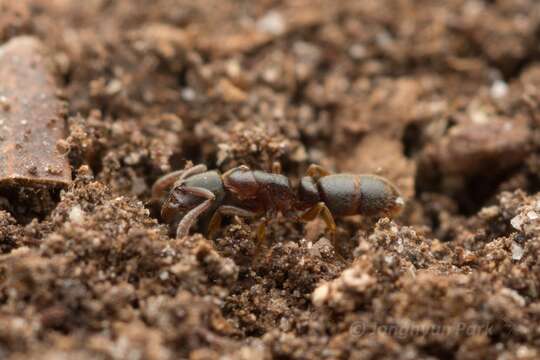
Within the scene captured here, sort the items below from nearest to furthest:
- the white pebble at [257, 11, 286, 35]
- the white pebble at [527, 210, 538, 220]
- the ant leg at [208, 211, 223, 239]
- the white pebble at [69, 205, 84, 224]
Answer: the white pebble at [69, 205, 84, 224], the white pebble at [527, 210, 538, 220], the ant leg at [208, 211, 223, 239], the white pebble at [257, 11, 286, 35]

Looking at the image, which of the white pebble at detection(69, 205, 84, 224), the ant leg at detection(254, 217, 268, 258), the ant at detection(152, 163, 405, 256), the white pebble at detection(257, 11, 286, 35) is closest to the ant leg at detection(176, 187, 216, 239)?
the ant at detection(152, 163, 405, 256)

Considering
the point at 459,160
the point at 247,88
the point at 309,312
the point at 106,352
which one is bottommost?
the point at 106,352

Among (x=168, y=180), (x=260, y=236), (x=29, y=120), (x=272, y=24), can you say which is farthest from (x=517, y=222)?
(x=29, y=120)

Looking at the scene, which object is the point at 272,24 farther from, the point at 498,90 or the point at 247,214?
the point at 247,214

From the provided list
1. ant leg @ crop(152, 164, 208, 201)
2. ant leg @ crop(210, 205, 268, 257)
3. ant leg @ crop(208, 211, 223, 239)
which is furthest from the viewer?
ant leg @ crop(152, 164, 208, 201)

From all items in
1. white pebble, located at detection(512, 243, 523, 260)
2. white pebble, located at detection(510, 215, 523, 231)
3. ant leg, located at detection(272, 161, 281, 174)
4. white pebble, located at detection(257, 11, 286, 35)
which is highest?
white pebble, located at detection(257, 11, 286, 35)

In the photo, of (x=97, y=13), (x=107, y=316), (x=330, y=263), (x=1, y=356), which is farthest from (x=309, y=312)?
(x=97, y=13)

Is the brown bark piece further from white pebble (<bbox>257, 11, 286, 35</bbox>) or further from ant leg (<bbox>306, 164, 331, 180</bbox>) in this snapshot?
white pebble (<bbox>257, 11, 286, 35</bbox>)

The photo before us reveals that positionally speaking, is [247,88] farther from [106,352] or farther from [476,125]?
[106,352]
